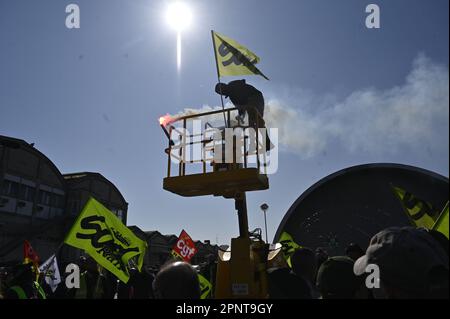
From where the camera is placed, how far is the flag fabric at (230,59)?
7.19 m

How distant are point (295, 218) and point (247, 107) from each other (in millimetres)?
5156

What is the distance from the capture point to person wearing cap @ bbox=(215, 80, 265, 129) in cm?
689

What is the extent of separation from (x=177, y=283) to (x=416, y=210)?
4.77 m

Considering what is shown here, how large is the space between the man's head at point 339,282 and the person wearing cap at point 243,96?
A: 3.93 m

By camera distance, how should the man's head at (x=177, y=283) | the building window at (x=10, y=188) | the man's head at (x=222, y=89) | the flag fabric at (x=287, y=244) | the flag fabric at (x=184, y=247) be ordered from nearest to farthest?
the man's head at (x=177, y=283) < the man's head at (x=222, y=89) < the flag fabric at (x=287, y=244) < the flag fabric at (x=184, y=247) < the building window at (x=10, y=188)

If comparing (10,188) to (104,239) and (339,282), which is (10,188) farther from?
(339,282)

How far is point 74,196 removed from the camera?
33.7 meters

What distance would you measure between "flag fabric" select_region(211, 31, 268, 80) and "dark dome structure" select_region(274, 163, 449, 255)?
467 cm

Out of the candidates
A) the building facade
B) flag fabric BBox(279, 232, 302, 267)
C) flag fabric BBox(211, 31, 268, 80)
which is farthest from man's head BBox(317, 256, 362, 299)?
the building facade

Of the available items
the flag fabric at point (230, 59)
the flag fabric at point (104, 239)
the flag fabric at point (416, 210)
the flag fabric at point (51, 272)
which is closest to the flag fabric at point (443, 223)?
the flag fabric at point (416, 210)

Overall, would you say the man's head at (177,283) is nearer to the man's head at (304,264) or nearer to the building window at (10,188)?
the man's head at (304,264)

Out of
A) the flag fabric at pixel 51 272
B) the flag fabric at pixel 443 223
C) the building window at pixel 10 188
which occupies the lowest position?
the flag fabric at pixel 51 272

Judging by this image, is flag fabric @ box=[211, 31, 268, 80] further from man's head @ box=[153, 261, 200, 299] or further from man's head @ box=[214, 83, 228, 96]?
man's head @ box=[153, 261, 200, 299]
